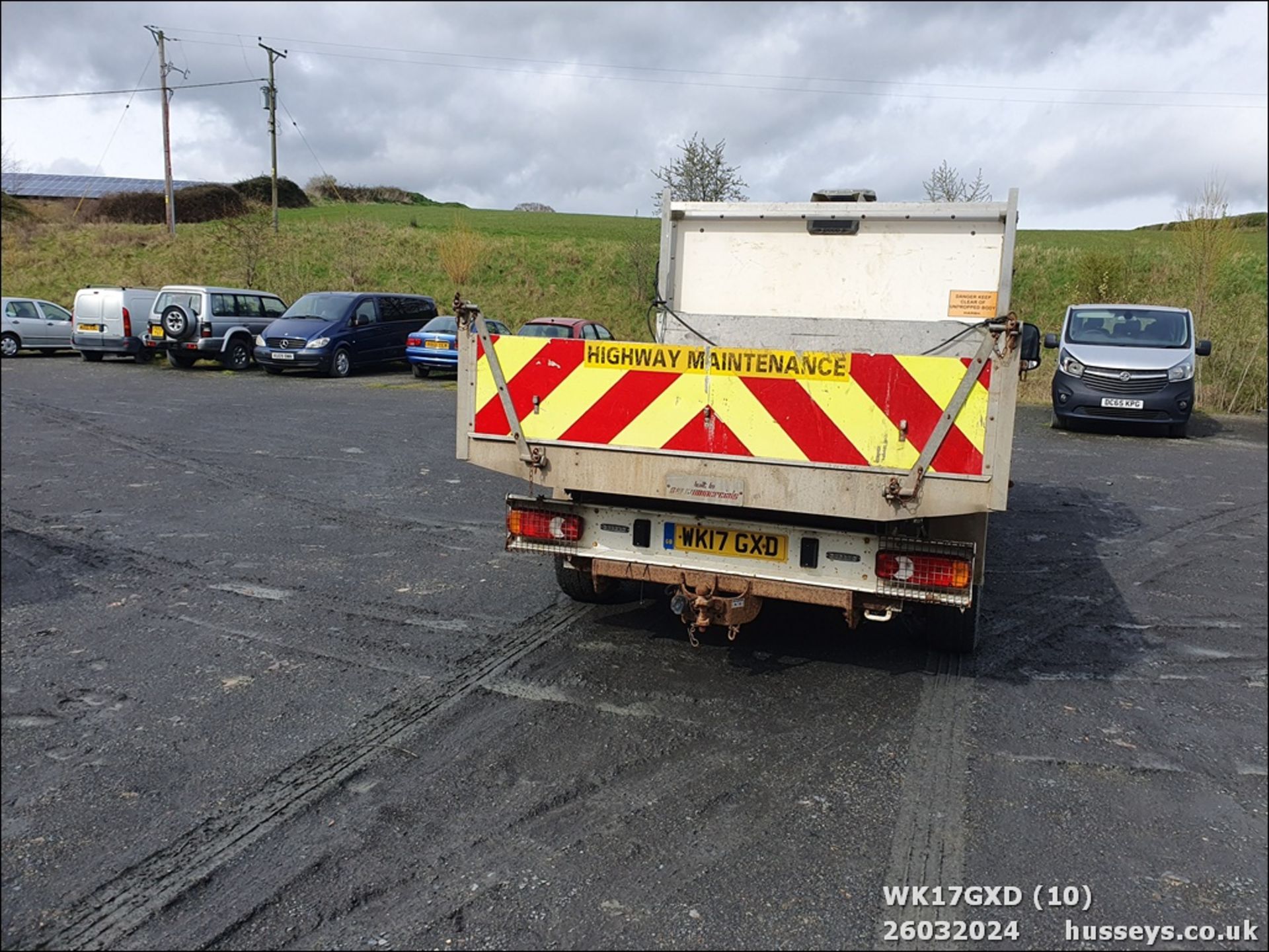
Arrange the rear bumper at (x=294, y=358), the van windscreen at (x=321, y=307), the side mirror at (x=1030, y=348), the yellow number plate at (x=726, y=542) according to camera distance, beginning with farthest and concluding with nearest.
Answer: the van windscreen at (x=321, y=307)
the rear bumper at (x=294, y=358)
the side mirror at (x=1030, y=348)
the yellow number plate at (x=726, y=542)

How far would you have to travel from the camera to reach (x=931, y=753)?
3793 mm

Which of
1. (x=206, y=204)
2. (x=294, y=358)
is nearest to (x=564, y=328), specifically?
(x=294, y=358)

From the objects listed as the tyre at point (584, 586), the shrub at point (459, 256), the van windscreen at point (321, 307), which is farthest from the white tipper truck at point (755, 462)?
the shrub at point (459, 256)

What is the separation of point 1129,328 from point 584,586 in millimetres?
13180

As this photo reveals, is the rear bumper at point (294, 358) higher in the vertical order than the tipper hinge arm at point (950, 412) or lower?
lower

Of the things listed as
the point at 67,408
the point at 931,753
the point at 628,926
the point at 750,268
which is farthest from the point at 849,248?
the point at 67,408

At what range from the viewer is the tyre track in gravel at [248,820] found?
252 cm

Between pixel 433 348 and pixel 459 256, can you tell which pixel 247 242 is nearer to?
pixel 459 256

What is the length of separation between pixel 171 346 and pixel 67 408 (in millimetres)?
8539

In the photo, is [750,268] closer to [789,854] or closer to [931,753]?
[931,753]

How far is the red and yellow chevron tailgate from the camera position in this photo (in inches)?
147

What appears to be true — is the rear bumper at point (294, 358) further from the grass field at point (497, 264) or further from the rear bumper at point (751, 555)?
the rear bumper at point (751, 555)

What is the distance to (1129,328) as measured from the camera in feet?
49.9

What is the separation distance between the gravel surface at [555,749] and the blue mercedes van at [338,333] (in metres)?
13.2
